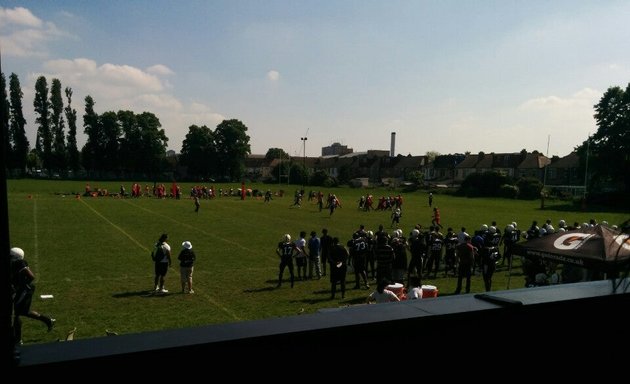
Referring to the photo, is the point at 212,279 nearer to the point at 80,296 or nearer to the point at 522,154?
the point at 80,296

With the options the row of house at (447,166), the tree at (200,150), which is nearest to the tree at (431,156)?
the row of house at (447,166)

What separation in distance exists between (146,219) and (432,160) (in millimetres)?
92201

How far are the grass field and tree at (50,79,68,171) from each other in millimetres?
49031

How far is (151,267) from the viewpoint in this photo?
55.8 feet

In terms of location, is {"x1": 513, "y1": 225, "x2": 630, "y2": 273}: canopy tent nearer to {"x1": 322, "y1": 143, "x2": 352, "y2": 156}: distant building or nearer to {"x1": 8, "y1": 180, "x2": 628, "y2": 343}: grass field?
{"x1": 8, "y1": 180, "x2": 628, "y2": 343}: grass field

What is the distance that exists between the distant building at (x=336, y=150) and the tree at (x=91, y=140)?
88725mm

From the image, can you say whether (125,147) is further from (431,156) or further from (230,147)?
(431,156)

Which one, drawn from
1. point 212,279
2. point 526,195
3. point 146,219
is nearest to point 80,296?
point 212,279

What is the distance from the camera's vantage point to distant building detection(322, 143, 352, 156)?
162 meters

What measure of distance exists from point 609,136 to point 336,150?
399 ft

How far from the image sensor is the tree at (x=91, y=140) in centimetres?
8138

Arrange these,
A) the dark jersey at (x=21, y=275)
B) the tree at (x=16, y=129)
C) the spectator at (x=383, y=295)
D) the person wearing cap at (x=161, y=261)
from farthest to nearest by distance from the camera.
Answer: the person wearing cap at (x=161, y=261)
the tree at (x=16, y=129)
the spectator at (x=383, y=295)
the dark jersey at (x=21, y=275)

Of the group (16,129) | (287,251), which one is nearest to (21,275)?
(287,251)

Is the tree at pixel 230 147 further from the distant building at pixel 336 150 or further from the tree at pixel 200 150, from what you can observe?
the distant building at pixel 336 150
